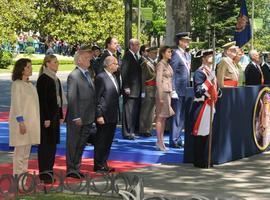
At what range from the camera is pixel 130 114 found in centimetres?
1295

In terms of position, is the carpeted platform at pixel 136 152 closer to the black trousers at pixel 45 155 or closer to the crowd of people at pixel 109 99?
the crowd of people at pixel 109 99

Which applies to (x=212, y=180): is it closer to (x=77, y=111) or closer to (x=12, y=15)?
(x=77, y=111)

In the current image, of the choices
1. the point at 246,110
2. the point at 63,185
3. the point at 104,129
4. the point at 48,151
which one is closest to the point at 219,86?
the point at 246,110

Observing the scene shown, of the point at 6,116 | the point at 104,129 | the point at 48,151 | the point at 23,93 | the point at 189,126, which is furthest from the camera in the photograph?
the point at 6,116

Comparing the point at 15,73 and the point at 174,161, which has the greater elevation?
the point at 15,73

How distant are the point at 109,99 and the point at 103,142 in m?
0.67

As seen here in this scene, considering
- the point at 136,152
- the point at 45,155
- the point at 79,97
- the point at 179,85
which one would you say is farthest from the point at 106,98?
the point at 179,85

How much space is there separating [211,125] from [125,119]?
287cm

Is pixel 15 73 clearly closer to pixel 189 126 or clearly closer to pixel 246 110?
pixel 189 126

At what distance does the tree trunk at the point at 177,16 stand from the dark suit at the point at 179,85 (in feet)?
10.4

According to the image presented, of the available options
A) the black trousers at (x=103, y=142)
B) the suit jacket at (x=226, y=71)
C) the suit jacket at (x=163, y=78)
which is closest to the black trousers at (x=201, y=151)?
the suit jacket at (x=163, y=78)

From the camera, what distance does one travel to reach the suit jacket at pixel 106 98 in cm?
990

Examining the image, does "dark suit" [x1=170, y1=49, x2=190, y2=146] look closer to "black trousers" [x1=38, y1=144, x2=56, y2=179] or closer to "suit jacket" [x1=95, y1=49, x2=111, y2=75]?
"suit jacket" [x1=95, y1=49, x2=111, y2=75]

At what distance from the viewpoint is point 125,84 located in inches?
500
